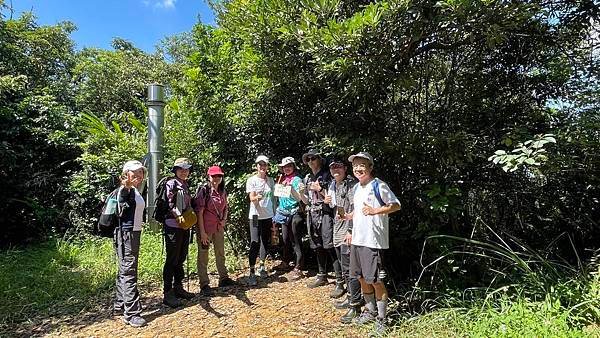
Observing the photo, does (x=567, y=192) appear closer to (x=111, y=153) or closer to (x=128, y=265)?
(x=128, y=265)

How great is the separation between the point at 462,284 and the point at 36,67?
14249 mm

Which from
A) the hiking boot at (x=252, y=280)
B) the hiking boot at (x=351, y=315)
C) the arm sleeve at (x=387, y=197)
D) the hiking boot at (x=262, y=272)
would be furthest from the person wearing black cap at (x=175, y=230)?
the arm sleeve at (x=387, y=197)

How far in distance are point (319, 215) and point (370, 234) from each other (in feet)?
4.33

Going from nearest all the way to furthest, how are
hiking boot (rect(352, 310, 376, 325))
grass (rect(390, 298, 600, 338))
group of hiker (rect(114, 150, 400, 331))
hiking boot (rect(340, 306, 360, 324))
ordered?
grass (rect(390, 298, 600, 338)), group of hiker (rect(114, 150, 400, 331)), hiking boot (rect(352, 310, 376, 325)), hiking boot (rect(340, 306, 360, 324))

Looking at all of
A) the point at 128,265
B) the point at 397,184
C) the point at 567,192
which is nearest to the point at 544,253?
the point at 567,192

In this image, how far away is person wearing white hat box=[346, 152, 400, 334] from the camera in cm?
367

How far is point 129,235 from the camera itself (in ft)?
13.7

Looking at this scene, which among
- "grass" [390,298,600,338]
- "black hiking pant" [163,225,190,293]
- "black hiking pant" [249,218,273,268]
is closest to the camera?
"grass" [390,298,600,338]

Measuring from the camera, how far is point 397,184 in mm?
4961

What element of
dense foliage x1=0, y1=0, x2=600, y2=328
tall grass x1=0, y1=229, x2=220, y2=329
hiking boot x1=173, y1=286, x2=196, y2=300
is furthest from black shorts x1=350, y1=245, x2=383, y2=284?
tall grass x1=0, y1=229, x2=220, y2=329

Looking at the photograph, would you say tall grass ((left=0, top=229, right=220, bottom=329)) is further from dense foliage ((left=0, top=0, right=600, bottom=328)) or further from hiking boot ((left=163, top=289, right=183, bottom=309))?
dense foliage ((left=0, top=0, right=600, bottom=328))

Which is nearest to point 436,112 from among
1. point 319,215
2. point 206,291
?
point 319,215

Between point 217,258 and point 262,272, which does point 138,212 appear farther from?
point 262,272

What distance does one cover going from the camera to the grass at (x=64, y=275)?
4882mm
